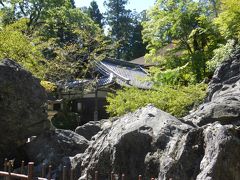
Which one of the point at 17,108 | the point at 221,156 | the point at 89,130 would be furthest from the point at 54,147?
the point at 221,156

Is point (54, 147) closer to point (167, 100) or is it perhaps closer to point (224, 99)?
point (224, 99)

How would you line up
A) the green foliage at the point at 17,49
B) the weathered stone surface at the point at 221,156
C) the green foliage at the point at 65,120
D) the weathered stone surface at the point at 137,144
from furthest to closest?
the green foliage at the point at 65,120
the green foliage at the point at 17,49
the weathered stone surface at the point at 137,144
the weathered stone surface at the point at 221,156

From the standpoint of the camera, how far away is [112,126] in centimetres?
650

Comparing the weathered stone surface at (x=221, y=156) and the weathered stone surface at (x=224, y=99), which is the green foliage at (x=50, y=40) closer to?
the weathered stone surface at (x=224, y=99)

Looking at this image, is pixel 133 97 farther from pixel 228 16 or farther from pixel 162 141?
pixel 162 141

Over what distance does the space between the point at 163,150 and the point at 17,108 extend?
4311 mm

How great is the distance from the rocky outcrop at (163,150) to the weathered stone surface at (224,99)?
1613mm

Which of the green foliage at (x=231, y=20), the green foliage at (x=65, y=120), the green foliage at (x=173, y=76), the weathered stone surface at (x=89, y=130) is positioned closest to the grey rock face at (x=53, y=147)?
the weathered stone surface at (x=89, y=130)

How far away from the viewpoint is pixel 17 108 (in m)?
8.54

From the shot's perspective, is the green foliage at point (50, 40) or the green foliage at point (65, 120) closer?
the green foliage at point (50, 40)

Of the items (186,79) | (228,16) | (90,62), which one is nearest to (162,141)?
(228,16)

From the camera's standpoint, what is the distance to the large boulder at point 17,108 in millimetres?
8477

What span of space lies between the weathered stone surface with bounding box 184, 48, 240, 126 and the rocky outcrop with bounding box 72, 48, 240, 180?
161cm

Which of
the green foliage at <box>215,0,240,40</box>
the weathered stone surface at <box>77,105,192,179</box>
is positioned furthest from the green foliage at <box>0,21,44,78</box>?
the weathered stone surface at <box>77,105,192,179</box>
